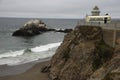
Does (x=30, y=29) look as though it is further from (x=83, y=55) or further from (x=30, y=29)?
(x=83, y=55)

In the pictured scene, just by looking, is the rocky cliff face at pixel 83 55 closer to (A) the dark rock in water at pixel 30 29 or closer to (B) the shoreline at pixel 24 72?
(B) the shoreline at pixel 24 72

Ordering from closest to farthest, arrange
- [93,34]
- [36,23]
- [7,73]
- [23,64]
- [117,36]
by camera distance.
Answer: [117,36] → [93,34] → [7,73] → [23,64] → [36,23]

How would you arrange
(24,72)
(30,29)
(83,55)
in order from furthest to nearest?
(30,29)
(24,72)
(83,55)

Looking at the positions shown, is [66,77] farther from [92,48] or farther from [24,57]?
[24,57]

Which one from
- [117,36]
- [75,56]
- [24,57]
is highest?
[117,36]

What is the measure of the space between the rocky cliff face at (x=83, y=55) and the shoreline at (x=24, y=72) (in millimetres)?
1911

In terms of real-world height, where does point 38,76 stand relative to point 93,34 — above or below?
below

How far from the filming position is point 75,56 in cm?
2275

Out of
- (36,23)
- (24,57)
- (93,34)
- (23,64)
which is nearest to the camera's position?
(93,34)

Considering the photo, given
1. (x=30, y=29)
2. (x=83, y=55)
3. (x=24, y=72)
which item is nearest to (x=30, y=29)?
(x=30, y=29)

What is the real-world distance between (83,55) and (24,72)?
9.58 m

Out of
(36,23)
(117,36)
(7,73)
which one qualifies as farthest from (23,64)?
(36,23)

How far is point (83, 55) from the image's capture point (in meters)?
22.0

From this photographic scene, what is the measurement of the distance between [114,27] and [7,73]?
44.0 feet
